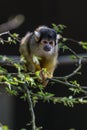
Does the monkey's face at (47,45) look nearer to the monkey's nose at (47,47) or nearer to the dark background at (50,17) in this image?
the monkey's nose at (47,47)

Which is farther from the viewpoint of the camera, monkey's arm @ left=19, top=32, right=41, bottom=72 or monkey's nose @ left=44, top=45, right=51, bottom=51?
monkey's nose @ left=44, top=45, right=51, bottom=51

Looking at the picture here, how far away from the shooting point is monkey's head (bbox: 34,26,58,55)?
144 inches

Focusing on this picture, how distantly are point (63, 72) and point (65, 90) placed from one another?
0.56 feet

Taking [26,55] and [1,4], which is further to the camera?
[1,4]

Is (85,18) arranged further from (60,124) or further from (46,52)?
(46,52)

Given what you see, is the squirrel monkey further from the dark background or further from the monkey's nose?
the dark background

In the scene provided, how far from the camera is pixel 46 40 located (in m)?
3.76

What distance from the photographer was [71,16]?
5.39m

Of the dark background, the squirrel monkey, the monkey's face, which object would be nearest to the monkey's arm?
the squirrel monkey

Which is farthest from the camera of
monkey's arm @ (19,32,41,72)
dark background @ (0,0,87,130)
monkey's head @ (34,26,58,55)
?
dark background @ (0,0,87,130)

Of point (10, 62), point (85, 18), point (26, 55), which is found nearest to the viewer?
point (10, 62)

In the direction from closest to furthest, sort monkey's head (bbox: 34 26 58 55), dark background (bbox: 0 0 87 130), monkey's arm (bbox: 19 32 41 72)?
monkey's arm (bbox: 19 32 41 72)
monkey's head (bbox: 34 26 58 55)
dark background (bbox: 0 0 87 130)

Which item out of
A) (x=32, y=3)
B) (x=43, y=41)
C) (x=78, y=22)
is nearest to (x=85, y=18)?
(x=78, y=22)

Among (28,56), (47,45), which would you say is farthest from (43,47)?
(28,56)
